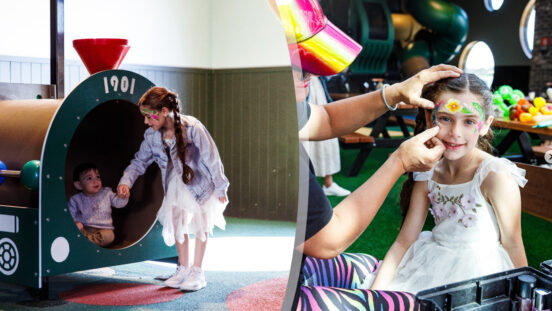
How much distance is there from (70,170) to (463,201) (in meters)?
0.68

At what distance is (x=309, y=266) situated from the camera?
1.18 m

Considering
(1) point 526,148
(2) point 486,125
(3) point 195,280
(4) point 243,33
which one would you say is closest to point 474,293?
(2) point 486,125

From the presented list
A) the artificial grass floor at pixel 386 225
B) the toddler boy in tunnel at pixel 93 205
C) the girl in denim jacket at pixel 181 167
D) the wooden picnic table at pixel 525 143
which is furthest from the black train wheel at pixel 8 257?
the wooden picnic table at pixel 525 143

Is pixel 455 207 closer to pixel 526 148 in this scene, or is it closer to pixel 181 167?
pixel 181 167

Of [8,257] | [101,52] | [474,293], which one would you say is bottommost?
[474,293]

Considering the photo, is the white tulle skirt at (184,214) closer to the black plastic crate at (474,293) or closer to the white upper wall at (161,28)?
the white upper wall at (161,28)

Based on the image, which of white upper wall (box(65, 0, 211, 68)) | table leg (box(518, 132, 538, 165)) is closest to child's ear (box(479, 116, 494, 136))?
white upper wall (box(65, 0, 211, 68))

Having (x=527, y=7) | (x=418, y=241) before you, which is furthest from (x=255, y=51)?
(x=527, y=7)

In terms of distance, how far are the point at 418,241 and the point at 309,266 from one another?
25 centimetres

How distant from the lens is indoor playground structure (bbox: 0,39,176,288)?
1.91 feet

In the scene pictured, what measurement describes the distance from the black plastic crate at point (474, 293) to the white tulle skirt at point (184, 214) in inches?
22.2

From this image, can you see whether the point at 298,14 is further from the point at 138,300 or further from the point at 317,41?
the point at 138,300

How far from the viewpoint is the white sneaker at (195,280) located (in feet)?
1.94

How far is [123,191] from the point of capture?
1.95ft
